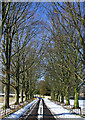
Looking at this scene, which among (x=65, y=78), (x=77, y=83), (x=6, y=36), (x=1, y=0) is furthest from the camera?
(x=65, y=78)

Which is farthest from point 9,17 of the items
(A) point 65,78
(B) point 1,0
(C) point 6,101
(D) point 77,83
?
(A) point 65,78

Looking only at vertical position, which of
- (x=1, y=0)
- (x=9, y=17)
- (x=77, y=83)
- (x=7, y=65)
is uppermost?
(x=9, y=17)

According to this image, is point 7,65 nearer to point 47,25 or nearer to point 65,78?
point 47,25

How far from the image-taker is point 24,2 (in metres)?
12.1

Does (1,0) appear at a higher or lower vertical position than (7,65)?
higher

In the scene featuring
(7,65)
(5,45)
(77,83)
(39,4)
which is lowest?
(77,83)

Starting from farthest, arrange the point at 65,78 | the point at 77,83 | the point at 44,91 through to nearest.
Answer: the point at 44,91 < the point at 65,78 < the point at 77,83

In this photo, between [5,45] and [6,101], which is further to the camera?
[5,45]

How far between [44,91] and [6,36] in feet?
256

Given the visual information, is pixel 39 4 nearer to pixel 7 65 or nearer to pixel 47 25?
pixel 47 25

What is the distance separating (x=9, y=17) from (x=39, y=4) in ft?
9.82

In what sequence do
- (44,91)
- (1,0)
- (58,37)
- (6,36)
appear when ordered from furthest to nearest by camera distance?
(44,91), (6,36), (58,37), (1,0)

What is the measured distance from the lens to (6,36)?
14609 millimetres

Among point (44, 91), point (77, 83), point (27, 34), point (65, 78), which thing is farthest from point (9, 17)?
point (44, 91)
